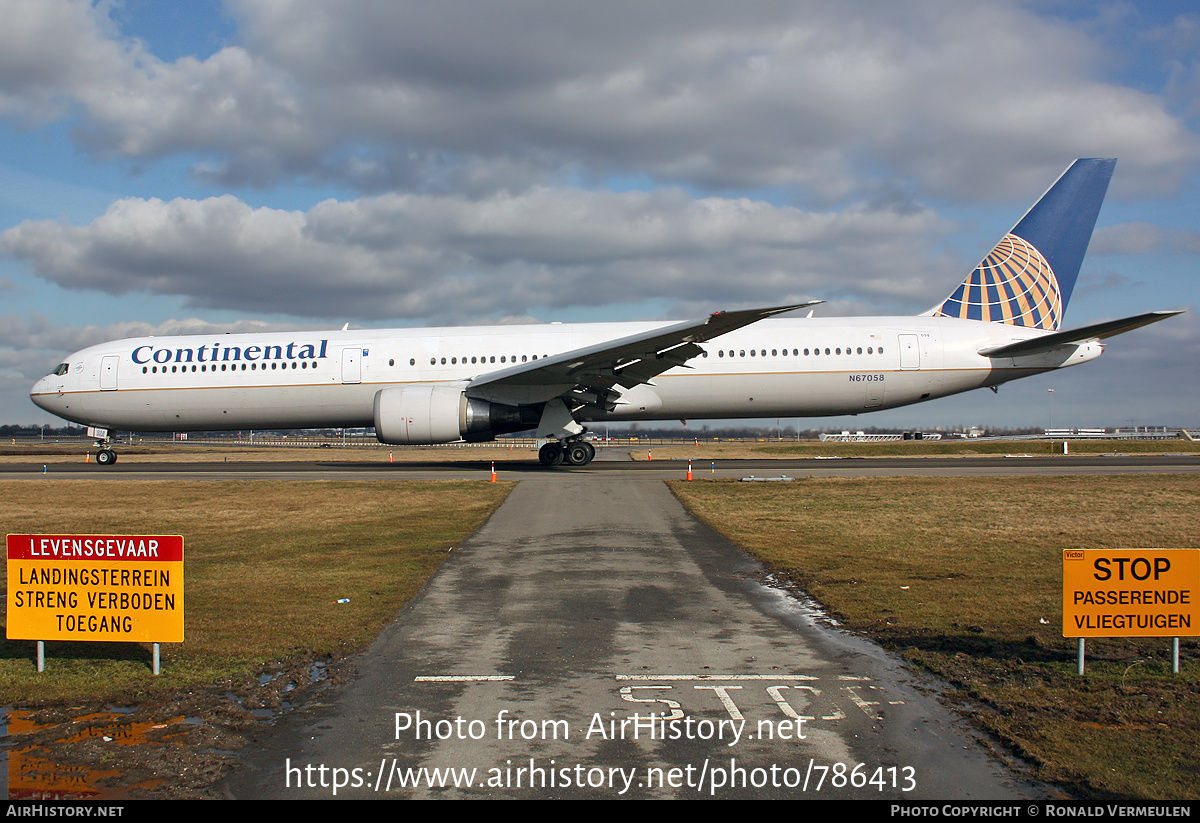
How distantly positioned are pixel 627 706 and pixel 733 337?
21342 mm

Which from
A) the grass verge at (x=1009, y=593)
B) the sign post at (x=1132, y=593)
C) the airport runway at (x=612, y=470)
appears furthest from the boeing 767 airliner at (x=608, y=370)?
the sign post at (x=1132, y=593)

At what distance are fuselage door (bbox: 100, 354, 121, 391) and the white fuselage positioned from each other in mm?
46

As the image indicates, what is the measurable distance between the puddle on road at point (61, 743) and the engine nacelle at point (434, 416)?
17576mm

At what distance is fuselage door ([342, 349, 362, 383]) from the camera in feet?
85.6

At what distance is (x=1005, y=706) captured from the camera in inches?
195

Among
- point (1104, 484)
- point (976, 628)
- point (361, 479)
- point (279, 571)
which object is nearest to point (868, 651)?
point (976, 628)

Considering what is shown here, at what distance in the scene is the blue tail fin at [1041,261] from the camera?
2733cm

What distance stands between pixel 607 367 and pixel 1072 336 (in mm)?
13414

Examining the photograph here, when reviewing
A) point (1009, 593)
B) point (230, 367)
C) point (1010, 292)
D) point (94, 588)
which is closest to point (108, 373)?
point (230, 367)

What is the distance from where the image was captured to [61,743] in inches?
174

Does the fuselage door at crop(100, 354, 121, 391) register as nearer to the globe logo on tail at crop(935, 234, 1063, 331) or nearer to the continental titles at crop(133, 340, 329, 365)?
the continental titles at crop(133, 340, 329, 365)

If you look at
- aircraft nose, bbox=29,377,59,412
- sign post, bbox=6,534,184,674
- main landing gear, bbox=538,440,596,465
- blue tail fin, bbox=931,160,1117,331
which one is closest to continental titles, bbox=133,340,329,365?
aircraft nose, bbox=29,377,59,412

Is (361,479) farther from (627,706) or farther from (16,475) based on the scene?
(627,706)

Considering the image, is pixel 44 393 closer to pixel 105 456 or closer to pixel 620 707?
pixel 105 456
